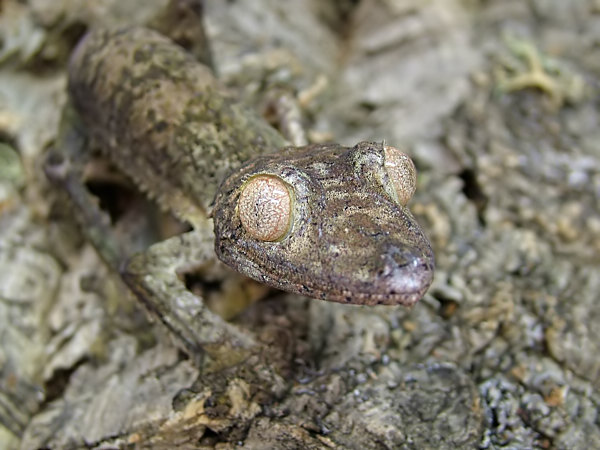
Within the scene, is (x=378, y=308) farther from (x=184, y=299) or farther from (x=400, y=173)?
(x=184, y=299)

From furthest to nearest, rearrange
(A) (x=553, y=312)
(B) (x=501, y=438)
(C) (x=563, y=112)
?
1. (C) (x=563, y=112)
2. (A) (x=553, y=312)
3. (B) (x=501, y=438)

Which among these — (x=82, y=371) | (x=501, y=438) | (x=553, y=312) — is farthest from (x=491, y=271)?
(x=82, y=371)

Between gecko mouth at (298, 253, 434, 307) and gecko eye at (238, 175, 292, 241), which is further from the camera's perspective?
gecko eye at (238, 175, 292, 241)

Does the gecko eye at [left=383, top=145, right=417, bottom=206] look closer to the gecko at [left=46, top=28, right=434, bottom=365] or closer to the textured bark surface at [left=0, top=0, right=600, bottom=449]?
the gecko at [left=46, top=28, right=434, bottom=365]

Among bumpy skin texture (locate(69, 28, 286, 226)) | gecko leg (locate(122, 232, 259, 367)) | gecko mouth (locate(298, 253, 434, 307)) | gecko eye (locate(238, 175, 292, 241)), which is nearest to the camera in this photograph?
gecko mouth (locate(298, 253, 434, 307))

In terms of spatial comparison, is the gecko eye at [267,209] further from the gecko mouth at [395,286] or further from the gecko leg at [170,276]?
the gecko leg at [170,276]

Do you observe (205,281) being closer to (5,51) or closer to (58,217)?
(58,217)

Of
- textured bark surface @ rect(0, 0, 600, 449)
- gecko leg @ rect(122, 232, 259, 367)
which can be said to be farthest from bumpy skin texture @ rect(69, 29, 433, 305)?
textured bark surface @ rect(0, 0, 600, 449)

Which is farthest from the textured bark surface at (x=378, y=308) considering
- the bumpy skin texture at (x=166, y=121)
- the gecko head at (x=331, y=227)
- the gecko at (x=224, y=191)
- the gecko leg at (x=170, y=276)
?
the gecko head at (x=331, y=227)
